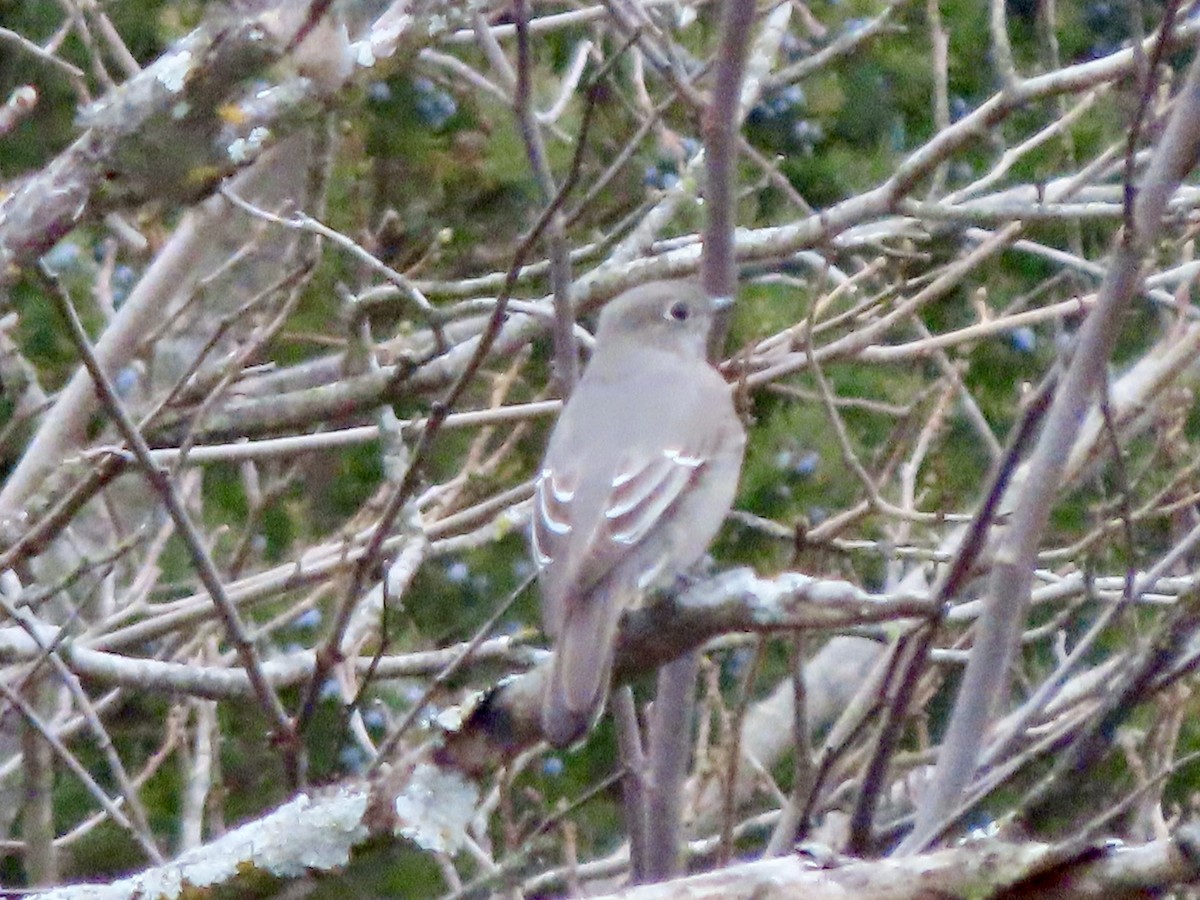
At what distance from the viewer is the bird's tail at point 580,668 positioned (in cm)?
240

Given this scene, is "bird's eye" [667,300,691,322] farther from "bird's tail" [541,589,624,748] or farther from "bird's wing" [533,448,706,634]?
"bird's tail" [541,589,624,748]

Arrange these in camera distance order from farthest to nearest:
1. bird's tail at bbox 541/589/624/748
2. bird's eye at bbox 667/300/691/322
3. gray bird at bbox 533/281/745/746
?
bird's eye at bbox 667/300/691/322 → gray bird at bbox 533/281/745/746 → bird's tail at bbox 541/589/624/748

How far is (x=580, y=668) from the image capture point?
2.62 metres

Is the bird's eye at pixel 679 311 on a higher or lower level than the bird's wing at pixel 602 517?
higher

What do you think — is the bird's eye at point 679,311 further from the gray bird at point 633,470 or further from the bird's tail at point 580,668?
the bird's tail at point 580,668

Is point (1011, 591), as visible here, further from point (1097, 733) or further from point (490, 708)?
point (490, 708)

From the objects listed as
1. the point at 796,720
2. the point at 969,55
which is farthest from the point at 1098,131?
the point at 796,720

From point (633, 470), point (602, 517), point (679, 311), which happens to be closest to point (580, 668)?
point (602, 517)

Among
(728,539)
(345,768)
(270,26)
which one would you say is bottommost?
(345,768)

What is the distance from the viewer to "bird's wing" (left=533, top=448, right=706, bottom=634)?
3.20 meters

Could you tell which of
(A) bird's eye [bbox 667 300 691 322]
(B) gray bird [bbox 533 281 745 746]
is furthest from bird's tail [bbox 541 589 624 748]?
A: (A) bird's eye [bbox 667 300 691 322]

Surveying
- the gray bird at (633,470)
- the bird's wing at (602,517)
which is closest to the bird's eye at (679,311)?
the gray bird at (633,470)

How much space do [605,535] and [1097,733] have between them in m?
1.32

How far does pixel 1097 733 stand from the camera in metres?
2.13
